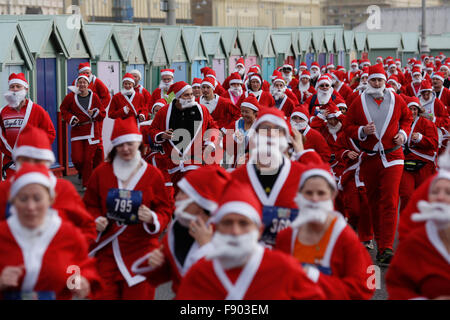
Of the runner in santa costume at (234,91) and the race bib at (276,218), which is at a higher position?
the runner in santa costume at (234,91)

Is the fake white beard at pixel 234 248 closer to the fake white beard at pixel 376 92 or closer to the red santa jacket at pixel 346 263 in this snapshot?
the red santa jacket at pixel 346 263

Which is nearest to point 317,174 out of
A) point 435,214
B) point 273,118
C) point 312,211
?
point 312,211

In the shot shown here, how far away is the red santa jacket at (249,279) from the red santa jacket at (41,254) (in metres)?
0.76

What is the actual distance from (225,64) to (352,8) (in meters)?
92.2

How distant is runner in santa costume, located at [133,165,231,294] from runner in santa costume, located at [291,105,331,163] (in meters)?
4.69

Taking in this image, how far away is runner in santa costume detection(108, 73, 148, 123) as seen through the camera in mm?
15469

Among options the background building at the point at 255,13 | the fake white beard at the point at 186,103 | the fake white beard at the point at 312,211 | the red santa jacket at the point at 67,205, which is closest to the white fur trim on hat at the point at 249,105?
the fake white beard at the point at 186,103

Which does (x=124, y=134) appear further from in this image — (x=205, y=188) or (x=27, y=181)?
(x=27, y=181)

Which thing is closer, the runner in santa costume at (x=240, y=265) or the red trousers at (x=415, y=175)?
the runner in santa costume at (x=240, y=265)

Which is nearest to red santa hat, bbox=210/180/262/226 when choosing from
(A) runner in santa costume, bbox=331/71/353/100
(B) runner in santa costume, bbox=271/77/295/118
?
(B) runner in santa costume, bbox=271/77/295/118

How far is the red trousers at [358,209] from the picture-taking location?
10789 mm

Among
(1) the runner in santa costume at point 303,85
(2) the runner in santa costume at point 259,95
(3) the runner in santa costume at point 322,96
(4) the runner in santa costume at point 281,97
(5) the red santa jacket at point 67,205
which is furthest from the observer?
(1) the runner in santa costume at point 303,85

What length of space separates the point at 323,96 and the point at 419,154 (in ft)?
12.0

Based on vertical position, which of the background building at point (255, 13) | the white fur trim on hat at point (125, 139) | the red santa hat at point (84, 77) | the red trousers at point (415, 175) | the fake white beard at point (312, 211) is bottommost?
the red trousers at point (415, 175)
